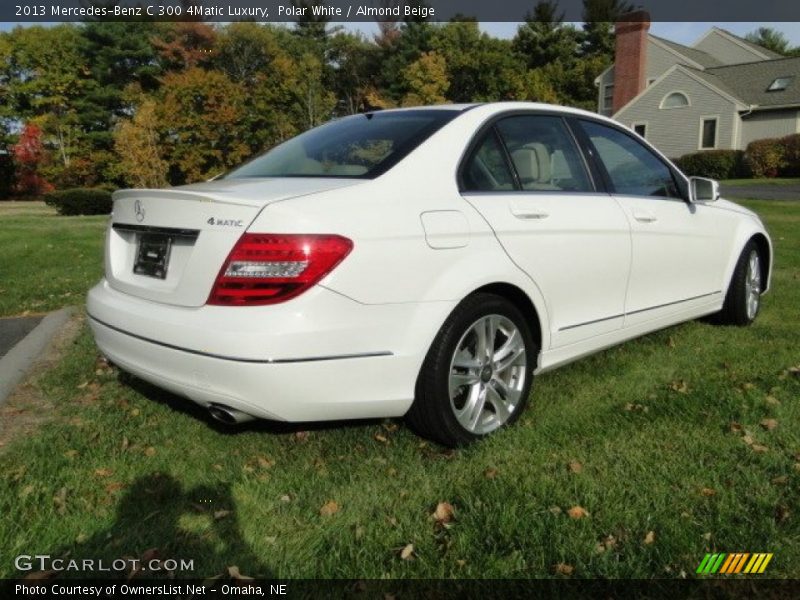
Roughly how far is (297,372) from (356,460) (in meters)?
0.72

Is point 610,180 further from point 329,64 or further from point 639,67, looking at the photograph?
point 329,64

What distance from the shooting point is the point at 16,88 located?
141 ft

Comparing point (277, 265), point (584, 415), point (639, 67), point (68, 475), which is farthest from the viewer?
point (639, 67)

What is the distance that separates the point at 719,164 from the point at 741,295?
2965 cm

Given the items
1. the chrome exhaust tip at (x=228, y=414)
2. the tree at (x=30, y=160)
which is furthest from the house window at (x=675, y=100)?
the tree at (x=30, y=160)

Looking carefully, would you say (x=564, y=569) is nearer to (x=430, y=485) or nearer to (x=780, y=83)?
(x=430, y=485)

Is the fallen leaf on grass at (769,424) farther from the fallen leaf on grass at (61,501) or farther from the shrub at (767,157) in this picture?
the shrub at (767,157)

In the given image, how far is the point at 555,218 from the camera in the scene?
3.45 meters

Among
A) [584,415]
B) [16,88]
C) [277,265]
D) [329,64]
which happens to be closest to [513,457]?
[584,415]

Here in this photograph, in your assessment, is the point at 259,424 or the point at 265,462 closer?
the point at 265,462

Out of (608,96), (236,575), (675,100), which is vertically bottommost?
(236,575)

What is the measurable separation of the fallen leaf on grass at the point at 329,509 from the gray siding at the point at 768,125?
3539cm

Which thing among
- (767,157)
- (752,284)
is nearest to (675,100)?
(767,157)

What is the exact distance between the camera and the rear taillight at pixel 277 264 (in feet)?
8.37
